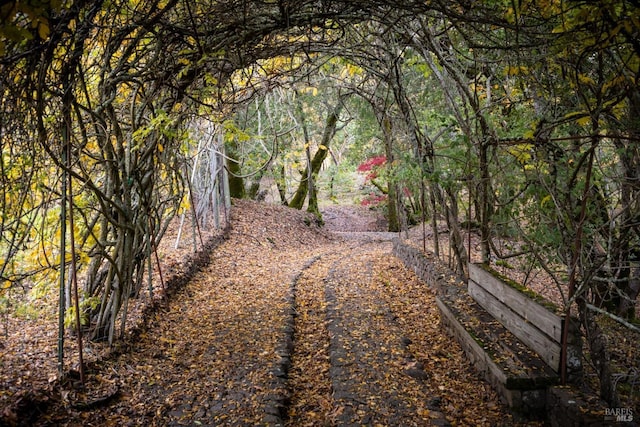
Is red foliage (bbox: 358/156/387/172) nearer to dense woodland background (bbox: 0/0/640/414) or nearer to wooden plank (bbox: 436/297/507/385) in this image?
dense woodland background (bbox: 0/0/640/414)

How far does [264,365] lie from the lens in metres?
4.11

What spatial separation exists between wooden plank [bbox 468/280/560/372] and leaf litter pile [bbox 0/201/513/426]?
0.53 m

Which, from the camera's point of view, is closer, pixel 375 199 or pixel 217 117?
pixel 217 117

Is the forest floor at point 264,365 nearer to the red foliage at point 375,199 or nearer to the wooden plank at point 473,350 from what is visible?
the wooden plank at point 473,350

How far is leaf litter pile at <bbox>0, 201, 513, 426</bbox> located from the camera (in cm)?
328

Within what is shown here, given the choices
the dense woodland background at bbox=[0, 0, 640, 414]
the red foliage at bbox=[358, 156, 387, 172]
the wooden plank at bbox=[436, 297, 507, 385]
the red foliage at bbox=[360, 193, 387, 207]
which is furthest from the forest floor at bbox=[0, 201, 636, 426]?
the red foliage at bbox=[360, 193, 387, 207]

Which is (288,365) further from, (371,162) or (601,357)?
(371,162)

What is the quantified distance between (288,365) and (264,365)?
0.24 metres

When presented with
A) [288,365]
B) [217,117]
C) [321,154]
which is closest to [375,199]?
[321,154]

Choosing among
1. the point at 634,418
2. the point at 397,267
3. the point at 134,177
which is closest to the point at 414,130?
the point at 397,267

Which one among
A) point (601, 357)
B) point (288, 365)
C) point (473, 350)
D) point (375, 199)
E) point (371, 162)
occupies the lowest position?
point (288, 365)

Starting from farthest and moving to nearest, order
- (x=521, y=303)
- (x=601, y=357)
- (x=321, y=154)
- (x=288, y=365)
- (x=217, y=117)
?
(x=321, y=154), (x=217, y=117), (x=288, y=365), (x=521, y=303), (x=601, y=357)

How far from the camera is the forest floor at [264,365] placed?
323 centimetres

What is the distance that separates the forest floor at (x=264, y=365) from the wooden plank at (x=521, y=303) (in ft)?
2.30
